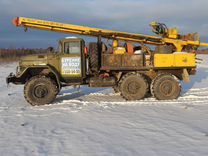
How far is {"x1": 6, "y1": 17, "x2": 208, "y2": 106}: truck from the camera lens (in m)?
12.1

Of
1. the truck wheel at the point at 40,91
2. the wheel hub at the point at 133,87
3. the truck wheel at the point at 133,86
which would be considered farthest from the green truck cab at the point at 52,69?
the wheel hub at the point at 133,87

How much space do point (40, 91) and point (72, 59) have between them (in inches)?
64.4

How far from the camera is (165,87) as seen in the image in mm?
12469

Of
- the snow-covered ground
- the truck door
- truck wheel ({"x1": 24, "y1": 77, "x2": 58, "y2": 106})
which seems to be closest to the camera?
the snow-covered ground

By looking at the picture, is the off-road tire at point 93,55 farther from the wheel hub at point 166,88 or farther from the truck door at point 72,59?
the wheel hub at point 166,88

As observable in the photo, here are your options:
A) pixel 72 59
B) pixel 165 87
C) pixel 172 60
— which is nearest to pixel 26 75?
pixel 72 59

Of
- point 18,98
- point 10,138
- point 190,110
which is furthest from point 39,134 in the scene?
point 18,98

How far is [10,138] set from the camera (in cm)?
749

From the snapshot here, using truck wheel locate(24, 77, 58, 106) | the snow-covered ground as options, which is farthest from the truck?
the snow-covered ground

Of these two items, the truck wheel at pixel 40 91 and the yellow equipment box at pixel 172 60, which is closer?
the truck wheel at pixel 40 91

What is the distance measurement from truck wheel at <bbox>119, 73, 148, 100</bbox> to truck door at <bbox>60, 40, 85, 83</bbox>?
164 cm

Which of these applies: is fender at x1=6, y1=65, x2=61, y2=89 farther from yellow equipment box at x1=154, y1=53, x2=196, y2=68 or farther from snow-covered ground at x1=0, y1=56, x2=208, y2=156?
yellow equipment box at x1=154, y1=53, x2=196, y2=68

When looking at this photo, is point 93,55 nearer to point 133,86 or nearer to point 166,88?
point 133,86

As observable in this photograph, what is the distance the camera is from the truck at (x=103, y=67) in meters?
12.1
